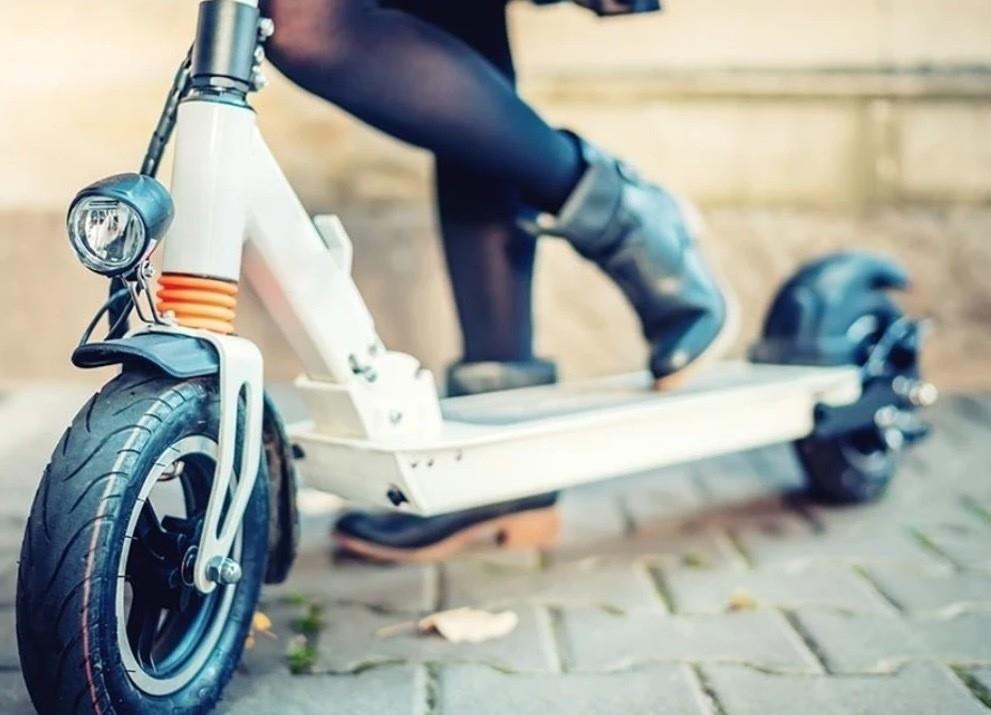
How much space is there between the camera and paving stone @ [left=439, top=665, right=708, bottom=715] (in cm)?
141

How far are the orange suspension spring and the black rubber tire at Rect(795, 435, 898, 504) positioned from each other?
1.29m

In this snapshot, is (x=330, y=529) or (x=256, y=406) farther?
(x=330, y=529)

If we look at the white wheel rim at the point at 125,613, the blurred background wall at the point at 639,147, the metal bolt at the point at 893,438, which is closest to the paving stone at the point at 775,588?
the metal bolt at the point at 893,438

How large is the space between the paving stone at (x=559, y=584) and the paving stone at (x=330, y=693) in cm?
28

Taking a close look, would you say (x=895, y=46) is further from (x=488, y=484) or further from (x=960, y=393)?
(x=488, y=484)

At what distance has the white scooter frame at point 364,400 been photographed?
1.32 meters

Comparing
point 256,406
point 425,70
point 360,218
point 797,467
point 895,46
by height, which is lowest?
point 797,467

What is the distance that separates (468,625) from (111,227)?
0.76m

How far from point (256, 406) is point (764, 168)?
2177 mm

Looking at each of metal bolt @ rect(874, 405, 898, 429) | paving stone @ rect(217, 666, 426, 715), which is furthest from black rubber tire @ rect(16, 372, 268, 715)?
metal bolt @ rect(874, 405, 898, 429)

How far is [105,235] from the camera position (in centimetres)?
123

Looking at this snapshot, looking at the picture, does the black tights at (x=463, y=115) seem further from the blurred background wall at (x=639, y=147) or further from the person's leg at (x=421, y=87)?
the blurred background wall at (x=639, y=147)

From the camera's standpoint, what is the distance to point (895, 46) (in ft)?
10.5

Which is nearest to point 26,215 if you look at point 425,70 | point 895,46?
point 425,70
